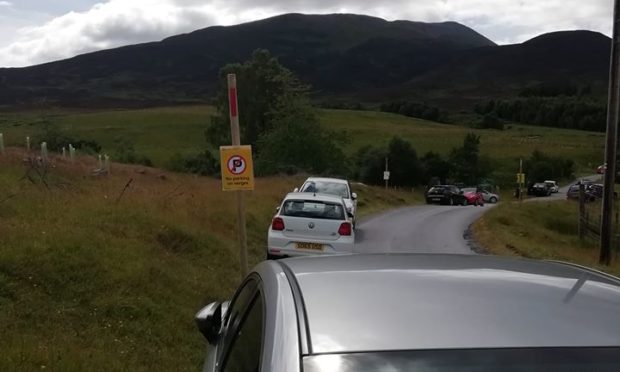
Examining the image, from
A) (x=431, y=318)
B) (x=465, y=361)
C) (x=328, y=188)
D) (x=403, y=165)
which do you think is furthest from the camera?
(x=403, y=165)

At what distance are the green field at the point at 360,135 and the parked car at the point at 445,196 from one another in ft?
137

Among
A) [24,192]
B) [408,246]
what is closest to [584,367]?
[24,192]

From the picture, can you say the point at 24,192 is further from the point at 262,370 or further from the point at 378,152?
the point at 378,152

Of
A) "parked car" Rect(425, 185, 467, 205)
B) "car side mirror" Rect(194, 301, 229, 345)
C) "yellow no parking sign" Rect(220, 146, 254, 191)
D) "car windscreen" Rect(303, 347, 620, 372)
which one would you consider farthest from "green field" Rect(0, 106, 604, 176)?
"car windscreen" Rect(303, 347, 620, 372)

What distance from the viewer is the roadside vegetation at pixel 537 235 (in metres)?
19.6

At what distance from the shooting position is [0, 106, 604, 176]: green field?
97431 millimetres

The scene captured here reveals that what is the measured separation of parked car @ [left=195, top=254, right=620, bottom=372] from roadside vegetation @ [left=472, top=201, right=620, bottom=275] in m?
15.1

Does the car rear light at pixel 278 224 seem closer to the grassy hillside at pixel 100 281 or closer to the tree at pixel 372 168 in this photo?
the grassy hillside at pixel 100 281

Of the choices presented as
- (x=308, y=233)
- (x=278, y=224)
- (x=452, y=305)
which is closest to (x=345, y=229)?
(x=308, y=233)

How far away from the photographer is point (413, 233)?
2302 centimetres

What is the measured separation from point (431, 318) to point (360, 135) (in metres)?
109

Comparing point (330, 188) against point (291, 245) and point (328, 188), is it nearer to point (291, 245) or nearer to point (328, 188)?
point (328, 188)

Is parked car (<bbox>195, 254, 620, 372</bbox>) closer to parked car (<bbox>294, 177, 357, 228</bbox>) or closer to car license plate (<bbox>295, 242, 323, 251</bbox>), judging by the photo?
car license plate (<bbox>295, 242, 323, 251</bbox>)

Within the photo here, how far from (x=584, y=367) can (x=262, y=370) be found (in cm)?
94
